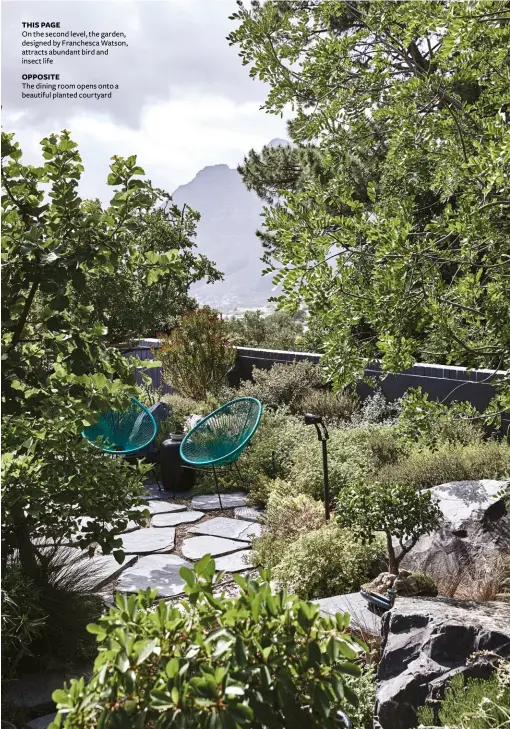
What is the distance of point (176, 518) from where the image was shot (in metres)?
5.87

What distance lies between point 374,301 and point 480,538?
209cm

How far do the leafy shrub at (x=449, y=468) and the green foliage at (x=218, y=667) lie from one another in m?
3.94

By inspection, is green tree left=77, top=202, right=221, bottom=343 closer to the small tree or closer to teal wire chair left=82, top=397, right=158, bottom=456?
teal wire chair left=82, top=397, right=158, bottom=456

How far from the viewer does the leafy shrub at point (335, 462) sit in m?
5.60

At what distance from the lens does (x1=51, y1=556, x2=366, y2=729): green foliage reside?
1270 mm

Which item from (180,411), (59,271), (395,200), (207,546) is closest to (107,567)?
(207,546)

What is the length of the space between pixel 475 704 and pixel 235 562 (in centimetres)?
277

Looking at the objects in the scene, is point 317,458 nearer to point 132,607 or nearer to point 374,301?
point 374,301

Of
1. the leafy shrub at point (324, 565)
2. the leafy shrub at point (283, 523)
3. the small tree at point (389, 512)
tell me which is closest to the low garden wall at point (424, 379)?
the leafy shrub at point (283, 523)

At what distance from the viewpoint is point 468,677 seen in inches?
95.8

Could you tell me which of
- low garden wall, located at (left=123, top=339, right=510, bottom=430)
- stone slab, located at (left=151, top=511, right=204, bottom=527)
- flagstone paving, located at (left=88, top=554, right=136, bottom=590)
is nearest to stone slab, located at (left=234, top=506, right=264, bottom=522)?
stone slab, located at (left=151, top=511, right=204, bottom=527)

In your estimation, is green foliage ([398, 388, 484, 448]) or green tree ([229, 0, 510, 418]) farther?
green foliage ([398, 388, 484, 448])

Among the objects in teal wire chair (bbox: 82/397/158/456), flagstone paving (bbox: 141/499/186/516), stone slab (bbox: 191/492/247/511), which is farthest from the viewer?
teal wire chair (bbox: 82/397/158/456)

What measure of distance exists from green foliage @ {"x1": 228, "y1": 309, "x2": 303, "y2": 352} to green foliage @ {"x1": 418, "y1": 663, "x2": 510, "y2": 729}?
9.40 metres
